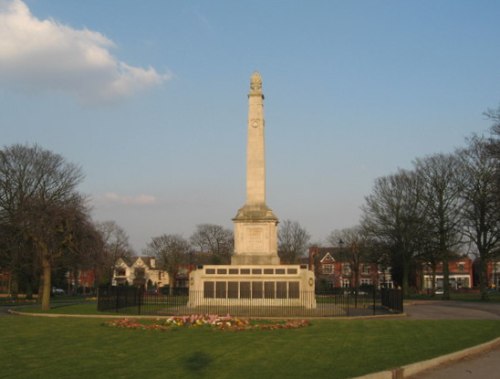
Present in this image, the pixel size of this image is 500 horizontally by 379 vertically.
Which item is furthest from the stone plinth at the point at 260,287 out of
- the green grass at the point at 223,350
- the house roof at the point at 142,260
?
the house roof at the point at 142,260

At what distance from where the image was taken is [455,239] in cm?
5428

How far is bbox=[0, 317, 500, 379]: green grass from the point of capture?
11086 mm

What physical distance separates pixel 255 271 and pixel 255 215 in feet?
11.8

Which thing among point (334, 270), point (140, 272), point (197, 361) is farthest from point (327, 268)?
point (197, 361)

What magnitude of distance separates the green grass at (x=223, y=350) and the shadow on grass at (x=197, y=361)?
2 centimetres

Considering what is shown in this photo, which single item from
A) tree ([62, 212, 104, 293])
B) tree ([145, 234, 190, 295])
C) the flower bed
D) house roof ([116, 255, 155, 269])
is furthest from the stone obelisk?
house roof ([116, 255, 155, 269])

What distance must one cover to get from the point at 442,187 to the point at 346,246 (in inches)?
1793

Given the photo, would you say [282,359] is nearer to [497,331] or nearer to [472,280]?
[497,331]

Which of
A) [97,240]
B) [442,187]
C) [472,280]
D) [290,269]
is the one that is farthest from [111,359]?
[472,280]

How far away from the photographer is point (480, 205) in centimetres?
4691

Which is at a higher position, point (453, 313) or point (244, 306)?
point (244, 306)

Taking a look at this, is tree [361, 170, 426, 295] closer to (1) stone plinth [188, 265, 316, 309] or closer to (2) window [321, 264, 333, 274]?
(1) stone plinth [188, 265, 316, 309]

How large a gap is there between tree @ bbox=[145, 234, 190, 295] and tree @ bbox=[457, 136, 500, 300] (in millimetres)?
53421

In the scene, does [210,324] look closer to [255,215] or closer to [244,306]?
[244,306]
